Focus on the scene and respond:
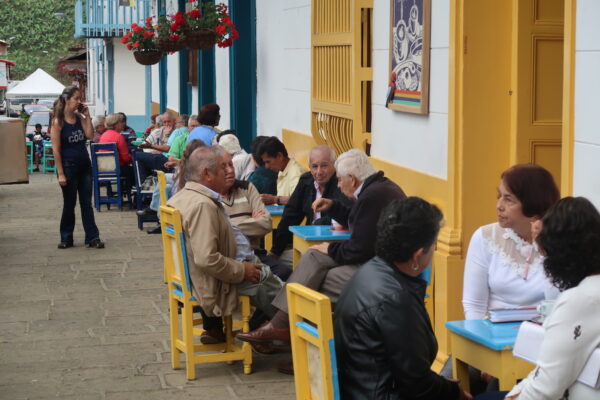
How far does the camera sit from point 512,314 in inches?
159

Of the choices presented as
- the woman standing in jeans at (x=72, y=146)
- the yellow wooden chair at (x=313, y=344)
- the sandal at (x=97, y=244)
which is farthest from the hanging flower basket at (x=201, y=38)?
the yellow wooden chair at (x=313, y=344)

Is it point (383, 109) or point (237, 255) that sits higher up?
point (383, 109)

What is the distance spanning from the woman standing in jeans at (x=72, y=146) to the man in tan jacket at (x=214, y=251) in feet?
15.3

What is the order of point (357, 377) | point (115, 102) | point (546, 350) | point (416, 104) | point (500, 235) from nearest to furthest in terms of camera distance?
point (546, 350)
point (357, 377)
point (500, 235)
point (416, 104)
point (115, 102)

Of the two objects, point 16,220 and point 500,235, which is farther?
point 16,220

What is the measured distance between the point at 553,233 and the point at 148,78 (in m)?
26.7

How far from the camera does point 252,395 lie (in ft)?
19.3

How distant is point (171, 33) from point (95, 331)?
7488 mm

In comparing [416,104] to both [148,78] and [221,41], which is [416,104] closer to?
[221,41]

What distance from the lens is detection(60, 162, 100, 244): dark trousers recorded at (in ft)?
35.9

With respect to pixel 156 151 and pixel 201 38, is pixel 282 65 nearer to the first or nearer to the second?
pixel 201 38

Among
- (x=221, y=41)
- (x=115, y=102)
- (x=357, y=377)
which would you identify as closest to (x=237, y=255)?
(x=357, y=377)

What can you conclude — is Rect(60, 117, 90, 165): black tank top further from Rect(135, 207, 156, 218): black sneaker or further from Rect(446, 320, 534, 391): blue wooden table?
Rect(446, 320, 534, 391): blue wooden table

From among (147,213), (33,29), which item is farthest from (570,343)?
(33,29)
